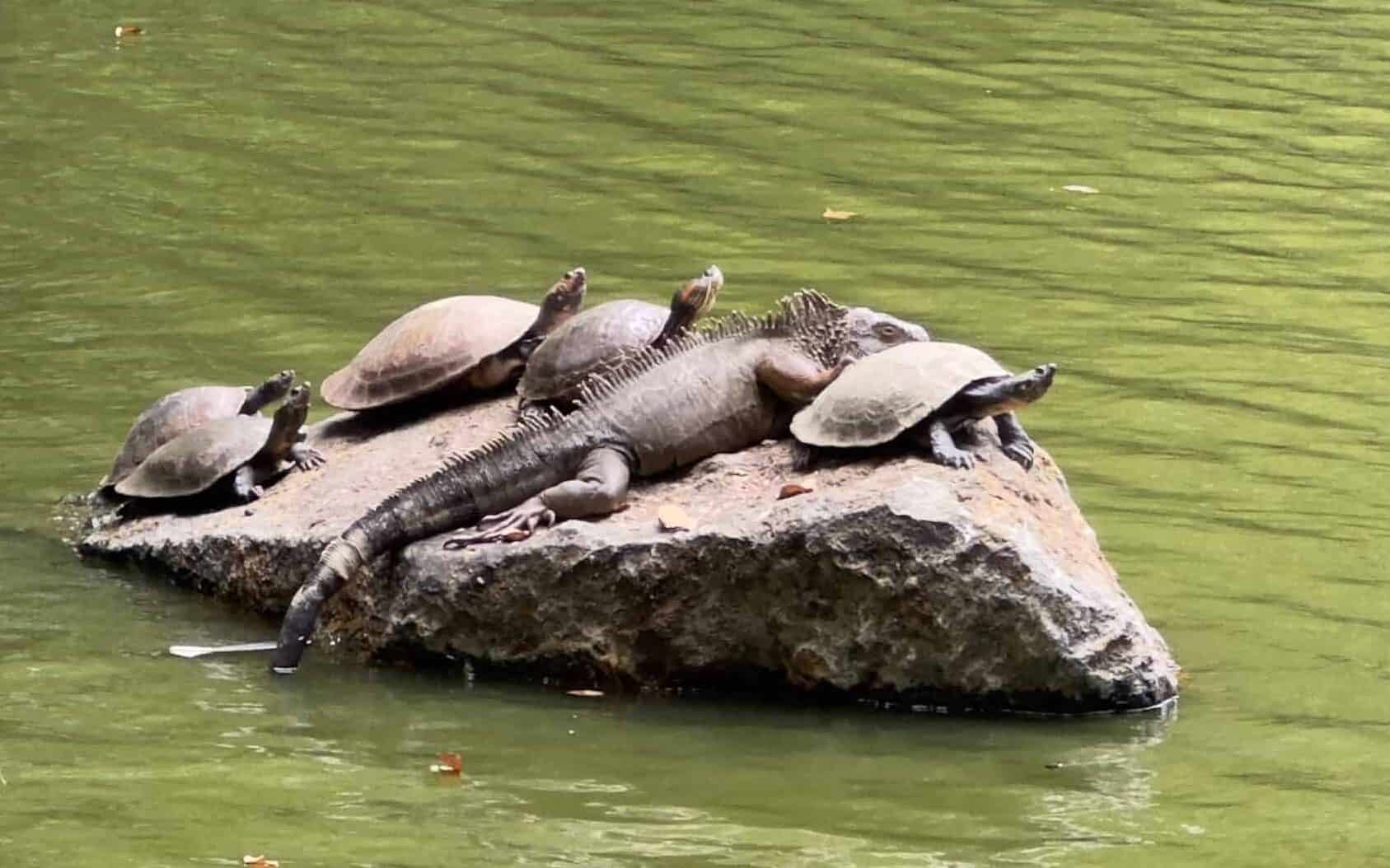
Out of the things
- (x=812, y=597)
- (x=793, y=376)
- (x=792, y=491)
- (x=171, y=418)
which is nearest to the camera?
(x=812, y=597)

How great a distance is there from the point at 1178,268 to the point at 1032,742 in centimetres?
613

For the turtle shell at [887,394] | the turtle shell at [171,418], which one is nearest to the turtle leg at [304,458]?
the turtle shell at [171,418]

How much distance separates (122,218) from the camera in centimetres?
1303

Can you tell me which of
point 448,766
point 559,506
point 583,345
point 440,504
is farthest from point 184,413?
point 448,766

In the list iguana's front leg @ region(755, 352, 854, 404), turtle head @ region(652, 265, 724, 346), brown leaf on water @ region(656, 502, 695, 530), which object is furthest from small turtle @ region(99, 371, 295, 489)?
brown leaf on water @ region(656, 502, 695, 530)

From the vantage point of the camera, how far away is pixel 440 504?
7.33 meters

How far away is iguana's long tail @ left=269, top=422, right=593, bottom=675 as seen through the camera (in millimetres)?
7172

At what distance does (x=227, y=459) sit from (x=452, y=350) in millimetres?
910

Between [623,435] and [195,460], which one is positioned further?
[195,460]

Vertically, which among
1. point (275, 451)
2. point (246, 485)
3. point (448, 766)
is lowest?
point (448, 766)

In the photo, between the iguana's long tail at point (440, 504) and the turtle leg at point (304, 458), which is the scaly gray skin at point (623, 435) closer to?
the iguana's long tail at point (440, 504)

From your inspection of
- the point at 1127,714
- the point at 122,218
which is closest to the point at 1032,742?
the point at 1127,714

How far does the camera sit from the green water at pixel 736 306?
5.96m

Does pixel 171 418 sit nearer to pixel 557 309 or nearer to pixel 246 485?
pixel 246 485
